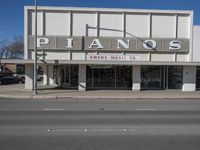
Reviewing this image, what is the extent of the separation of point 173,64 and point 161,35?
3.12m

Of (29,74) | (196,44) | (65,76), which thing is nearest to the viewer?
(29,74)

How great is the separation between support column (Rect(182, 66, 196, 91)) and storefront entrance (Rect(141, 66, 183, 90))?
1.88 feet

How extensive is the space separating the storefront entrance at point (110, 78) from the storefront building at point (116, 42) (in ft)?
0.31

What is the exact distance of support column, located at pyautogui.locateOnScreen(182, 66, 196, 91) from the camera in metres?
32.0

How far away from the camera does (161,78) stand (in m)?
33.0

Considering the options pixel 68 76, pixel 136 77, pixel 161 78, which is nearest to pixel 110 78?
pixel 136 77

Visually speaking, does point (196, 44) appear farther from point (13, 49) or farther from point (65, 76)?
point (13, 49)

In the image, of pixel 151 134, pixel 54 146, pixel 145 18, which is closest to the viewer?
pixel 54 146

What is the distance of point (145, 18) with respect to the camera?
31938mm

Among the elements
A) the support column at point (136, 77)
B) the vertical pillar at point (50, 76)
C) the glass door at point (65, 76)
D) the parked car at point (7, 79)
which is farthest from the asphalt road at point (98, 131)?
the parked car at point (7, 79)

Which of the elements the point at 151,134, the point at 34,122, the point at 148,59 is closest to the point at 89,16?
the point at 148,59

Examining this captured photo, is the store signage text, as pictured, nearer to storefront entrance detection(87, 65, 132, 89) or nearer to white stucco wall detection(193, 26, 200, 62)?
storefront entrance detection(87, 65, 132, 89)

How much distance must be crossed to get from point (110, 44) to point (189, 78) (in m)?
7.91

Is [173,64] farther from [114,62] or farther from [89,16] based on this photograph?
[89,16]
